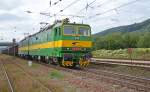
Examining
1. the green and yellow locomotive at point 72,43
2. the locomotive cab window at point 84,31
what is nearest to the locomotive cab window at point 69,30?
the green and yellow locomotive at point 72,43

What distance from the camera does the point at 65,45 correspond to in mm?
23453

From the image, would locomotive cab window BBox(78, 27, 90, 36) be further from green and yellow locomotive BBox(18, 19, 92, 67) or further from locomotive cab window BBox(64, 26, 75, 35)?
locomotive cab window BBox(64, 26, 75, 35)

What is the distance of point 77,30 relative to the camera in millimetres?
24078

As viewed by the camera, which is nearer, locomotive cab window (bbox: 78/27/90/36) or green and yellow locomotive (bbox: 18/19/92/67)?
green and yellow locomotive (bbox: 18/19/92/67)

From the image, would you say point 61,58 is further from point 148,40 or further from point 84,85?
point 148,40

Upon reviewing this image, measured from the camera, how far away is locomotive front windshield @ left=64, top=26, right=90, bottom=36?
23795mm

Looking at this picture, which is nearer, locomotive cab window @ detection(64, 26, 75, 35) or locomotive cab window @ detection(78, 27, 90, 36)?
locomotive cab window @ detection(64, 26, 75, 35)

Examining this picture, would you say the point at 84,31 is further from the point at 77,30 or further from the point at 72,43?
the point at 72,43

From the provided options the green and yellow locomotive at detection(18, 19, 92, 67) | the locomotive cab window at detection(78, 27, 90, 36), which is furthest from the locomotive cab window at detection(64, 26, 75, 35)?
the locomotive cab window at detection(78, 27, 90, 36)

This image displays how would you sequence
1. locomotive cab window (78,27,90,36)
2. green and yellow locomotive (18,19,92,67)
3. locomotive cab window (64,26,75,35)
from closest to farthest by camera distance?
green and yellow locomotive (18,19,92,67) → locomotive cab window (64,26,75,35) → locomotive cab window (78,27,90,36)

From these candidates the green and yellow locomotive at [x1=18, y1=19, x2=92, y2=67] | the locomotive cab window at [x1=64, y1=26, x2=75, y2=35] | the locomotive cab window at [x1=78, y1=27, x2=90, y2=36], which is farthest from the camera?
the locomotive cab window at [x1=78, y1=27, x2=90, y2=36]

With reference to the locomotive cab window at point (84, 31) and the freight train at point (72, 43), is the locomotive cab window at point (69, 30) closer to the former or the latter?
the freight train at point (72, 43)

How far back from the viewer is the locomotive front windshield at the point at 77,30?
2380cm

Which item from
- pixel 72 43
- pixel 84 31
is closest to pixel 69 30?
pixel 72 43
